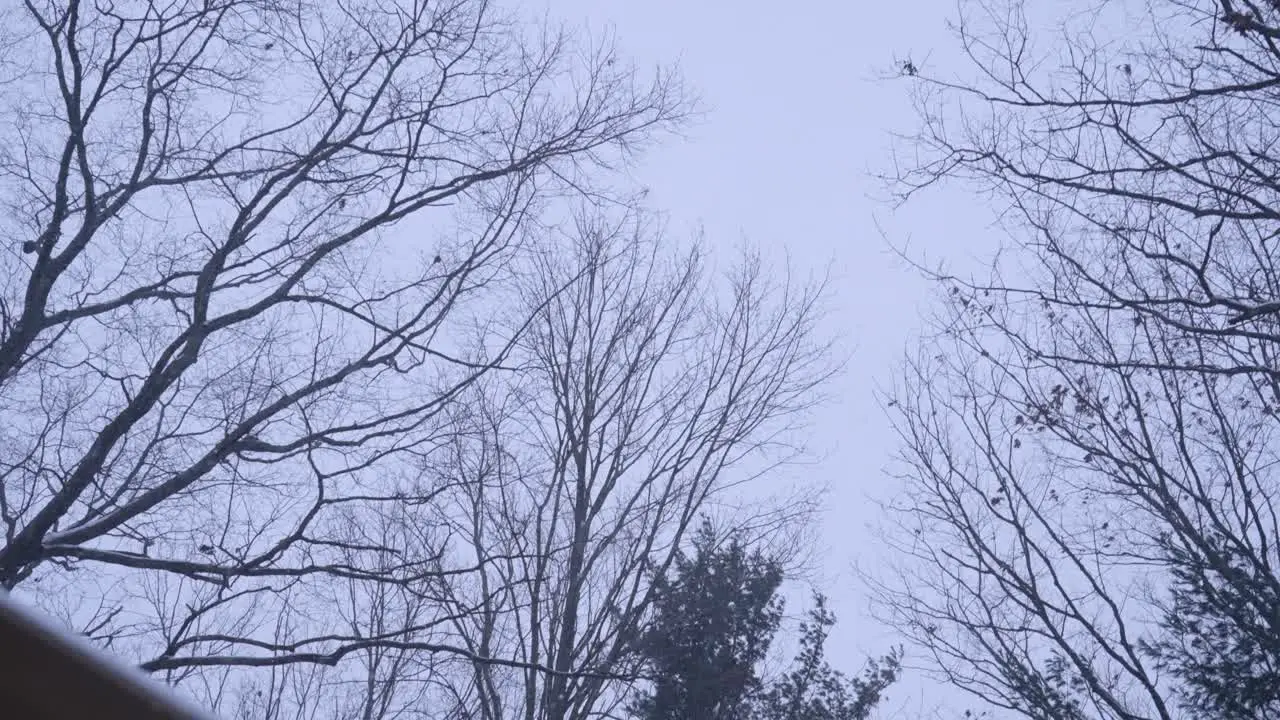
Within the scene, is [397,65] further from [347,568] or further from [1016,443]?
[1016,443]

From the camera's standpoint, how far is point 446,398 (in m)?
7.41

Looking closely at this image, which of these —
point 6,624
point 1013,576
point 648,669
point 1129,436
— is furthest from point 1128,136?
point 648,669

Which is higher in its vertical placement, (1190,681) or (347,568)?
(1190,681)

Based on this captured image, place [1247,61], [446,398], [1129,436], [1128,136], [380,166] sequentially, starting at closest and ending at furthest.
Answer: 1. [1247,61]
2. [1128,136]
3. [446,398]
4. [380,166]
5. [1129,436]

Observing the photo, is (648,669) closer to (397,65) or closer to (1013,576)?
(1013,576)

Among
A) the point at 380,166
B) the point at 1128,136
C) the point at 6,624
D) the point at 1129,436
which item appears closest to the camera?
the point at 6,624

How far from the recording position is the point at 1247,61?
6105mm

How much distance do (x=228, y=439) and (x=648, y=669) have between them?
6384mm

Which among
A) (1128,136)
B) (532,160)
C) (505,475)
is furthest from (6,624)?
(505,475)

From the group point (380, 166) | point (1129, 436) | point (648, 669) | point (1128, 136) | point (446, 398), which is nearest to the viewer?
point (1128, 136)

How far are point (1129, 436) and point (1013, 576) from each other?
1683 millimetres

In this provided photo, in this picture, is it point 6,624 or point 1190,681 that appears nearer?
point 6,624

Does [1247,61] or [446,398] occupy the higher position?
[1247,61]

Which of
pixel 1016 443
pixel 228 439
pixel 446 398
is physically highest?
pixel 1016 443
